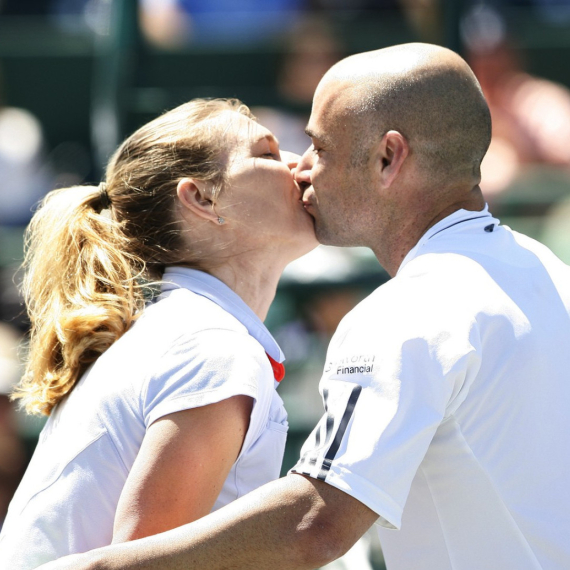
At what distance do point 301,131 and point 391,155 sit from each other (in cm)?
288

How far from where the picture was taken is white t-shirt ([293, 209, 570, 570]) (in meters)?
1.38

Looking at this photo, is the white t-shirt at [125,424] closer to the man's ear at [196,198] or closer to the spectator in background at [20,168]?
the man's ear at [196,198]

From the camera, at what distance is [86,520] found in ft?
5.37

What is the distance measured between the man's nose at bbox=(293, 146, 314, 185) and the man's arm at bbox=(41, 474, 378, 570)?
3.07ft

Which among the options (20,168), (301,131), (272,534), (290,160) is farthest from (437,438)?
(20,168)

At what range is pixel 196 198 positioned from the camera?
2035 mm

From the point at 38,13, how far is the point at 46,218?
3.98m

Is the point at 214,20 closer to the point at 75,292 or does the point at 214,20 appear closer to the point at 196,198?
the point at 196,198

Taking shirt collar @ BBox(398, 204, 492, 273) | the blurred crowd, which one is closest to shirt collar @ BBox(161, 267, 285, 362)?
shirt collar @ BBox(398, 204, 492, 273)

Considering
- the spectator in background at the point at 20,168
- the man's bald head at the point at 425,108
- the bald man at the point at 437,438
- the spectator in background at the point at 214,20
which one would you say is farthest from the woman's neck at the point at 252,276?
the spectator in background at the point at 214,20

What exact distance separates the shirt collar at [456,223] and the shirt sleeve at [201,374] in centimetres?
37

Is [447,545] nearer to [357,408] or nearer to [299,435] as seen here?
[357,408]

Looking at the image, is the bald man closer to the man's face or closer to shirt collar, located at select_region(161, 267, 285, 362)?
the man's face

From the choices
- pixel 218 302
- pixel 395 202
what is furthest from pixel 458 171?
pixel 218 302
